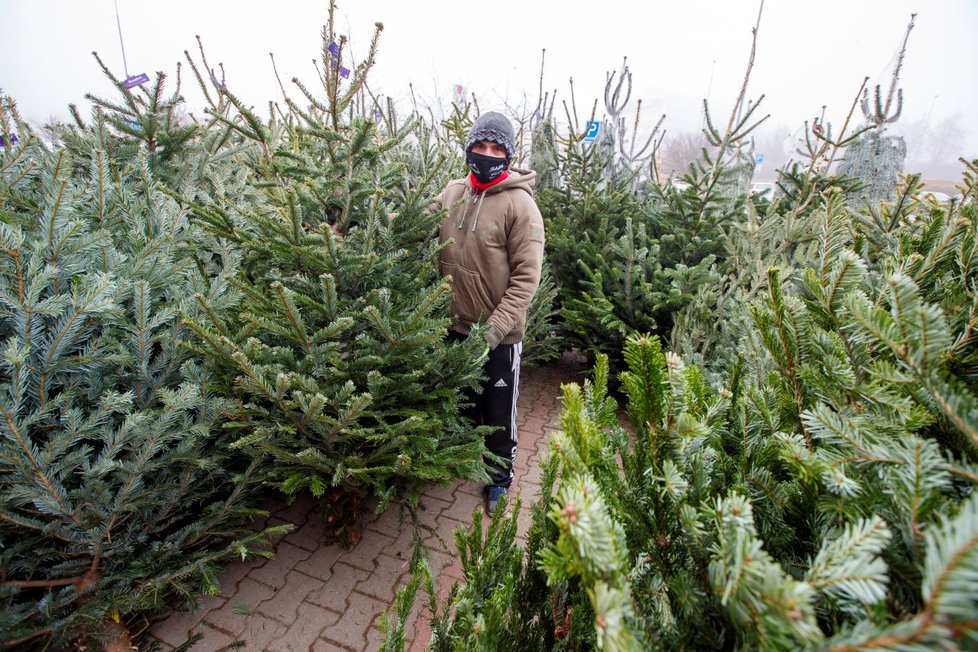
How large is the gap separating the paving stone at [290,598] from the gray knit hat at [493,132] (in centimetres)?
279

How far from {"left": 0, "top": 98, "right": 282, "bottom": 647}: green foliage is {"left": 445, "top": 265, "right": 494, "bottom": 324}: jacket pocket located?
4.38ft

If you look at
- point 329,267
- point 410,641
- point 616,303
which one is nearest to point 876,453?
point 329,267

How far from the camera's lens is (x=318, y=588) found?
8.65 feet

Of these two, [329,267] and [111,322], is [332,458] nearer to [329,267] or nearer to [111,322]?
[329,267]

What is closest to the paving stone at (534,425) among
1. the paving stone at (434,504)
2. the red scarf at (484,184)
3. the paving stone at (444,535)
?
the paving stone at (434,504)

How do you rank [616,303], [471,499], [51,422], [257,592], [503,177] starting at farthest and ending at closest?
[616,303]
[471,499]
[503,177]
[257,592]
[51,422]

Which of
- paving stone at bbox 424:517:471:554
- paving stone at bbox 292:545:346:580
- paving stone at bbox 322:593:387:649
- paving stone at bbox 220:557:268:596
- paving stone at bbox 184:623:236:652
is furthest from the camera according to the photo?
paving stone at bbox 424:517:471:554

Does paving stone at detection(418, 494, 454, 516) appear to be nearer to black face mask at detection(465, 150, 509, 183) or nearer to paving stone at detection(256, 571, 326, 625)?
paving stone at detection(256, 571, 326, 625)

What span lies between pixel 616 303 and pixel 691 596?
3.92m

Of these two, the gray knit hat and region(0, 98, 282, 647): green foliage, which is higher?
the gray knit hat

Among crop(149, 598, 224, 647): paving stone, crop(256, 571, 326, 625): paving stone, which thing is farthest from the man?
crop(149, 598, 224, 647): paving stone

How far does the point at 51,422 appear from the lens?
1.81 meters

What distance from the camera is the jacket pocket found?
2938 mm

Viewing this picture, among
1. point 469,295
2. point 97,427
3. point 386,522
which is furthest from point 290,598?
point 469,295
